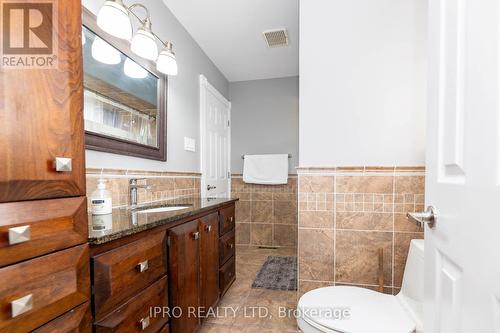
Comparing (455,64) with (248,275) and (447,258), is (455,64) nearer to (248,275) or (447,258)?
(447,258)

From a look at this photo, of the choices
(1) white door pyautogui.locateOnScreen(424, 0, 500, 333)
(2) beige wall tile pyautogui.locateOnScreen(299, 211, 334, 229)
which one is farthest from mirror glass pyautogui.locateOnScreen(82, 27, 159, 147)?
(1) white door pyautogui.locateOnScreen(424, 0, 500, 333)

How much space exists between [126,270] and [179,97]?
170 centimetres

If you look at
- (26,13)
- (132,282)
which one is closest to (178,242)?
(132,282)

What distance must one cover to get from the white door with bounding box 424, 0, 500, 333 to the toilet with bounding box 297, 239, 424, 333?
1.09 ft

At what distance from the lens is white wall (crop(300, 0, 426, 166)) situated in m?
1.53

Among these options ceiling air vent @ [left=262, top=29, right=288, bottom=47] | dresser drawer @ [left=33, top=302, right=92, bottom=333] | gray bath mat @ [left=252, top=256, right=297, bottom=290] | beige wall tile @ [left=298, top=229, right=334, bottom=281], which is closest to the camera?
dresser drawer @ [left=33, top=302, right=92, bottom=333]

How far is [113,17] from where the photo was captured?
1.16 m

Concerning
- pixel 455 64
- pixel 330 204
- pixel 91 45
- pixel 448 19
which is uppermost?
pixel 91 45

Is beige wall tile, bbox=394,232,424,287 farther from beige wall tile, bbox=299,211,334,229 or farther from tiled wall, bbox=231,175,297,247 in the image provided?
tiled wall, bbox=231,175,297,247

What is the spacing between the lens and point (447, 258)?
0.62 m

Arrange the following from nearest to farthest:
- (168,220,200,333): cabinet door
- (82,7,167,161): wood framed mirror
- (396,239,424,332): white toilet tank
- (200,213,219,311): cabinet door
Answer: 1. (396,239,424,332): white toilet tank
2. (168,220,200,333): cabinet door
3. (82,7,167,161): wood framed mirror
4. (200,213,219,311): cabinet door

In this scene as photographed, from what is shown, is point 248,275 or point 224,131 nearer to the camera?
point 248,275

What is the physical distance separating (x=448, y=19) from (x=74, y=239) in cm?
109

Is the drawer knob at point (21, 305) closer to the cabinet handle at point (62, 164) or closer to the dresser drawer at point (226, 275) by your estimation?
the cabinet handle at point (62, 164)
